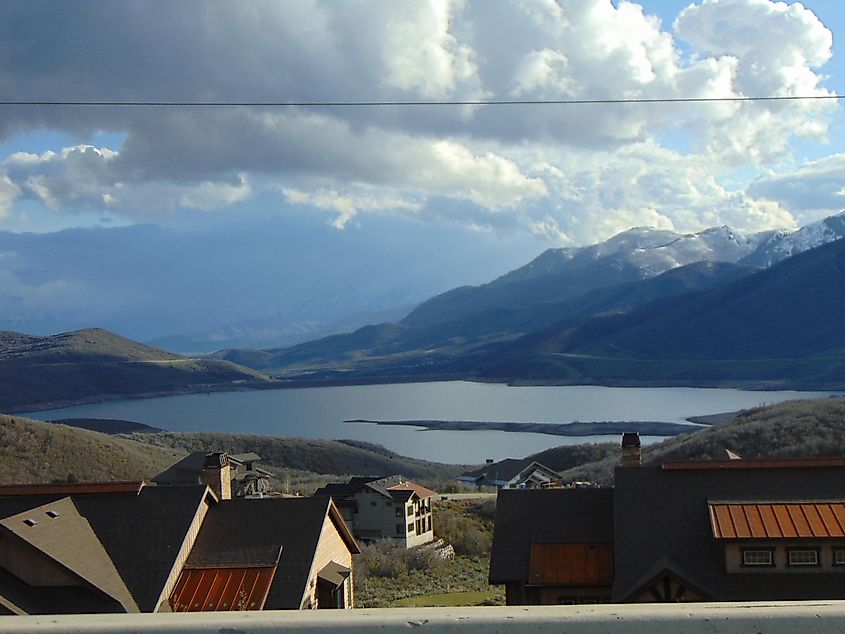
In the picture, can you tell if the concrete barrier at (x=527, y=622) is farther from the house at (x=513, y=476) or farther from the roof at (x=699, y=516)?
the house at (x=513, y=476)

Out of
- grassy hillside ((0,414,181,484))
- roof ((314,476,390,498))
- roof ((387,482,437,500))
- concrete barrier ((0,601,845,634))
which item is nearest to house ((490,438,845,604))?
concrete barrier ((0,601,845,634))

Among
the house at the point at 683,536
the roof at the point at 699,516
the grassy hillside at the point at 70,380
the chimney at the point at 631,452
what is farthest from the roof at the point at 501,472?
the grassy hillside at the point at 70,380

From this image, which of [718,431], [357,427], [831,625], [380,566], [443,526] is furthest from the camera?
[357,427]

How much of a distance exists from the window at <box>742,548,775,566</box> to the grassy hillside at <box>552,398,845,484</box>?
30.1 metres

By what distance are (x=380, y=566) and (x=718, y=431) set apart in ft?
101

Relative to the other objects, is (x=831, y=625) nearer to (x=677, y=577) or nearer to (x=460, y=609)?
(x=460, y=609)

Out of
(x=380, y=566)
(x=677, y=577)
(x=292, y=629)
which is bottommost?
(x=380, y=566)

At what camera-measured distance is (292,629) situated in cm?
312

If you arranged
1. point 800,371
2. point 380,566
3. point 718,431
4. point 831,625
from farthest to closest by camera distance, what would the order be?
point 800,371 < point 718,431 < point 380,566 < point 831,625

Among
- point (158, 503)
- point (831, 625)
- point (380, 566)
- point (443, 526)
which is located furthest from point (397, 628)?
point (443, 526)

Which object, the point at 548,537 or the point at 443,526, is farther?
the point at 443,526

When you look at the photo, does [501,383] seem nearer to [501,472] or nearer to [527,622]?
[501,472]

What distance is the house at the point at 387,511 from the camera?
36406 millimetres

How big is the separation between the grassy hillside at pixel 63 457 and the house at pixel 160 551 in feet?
120
